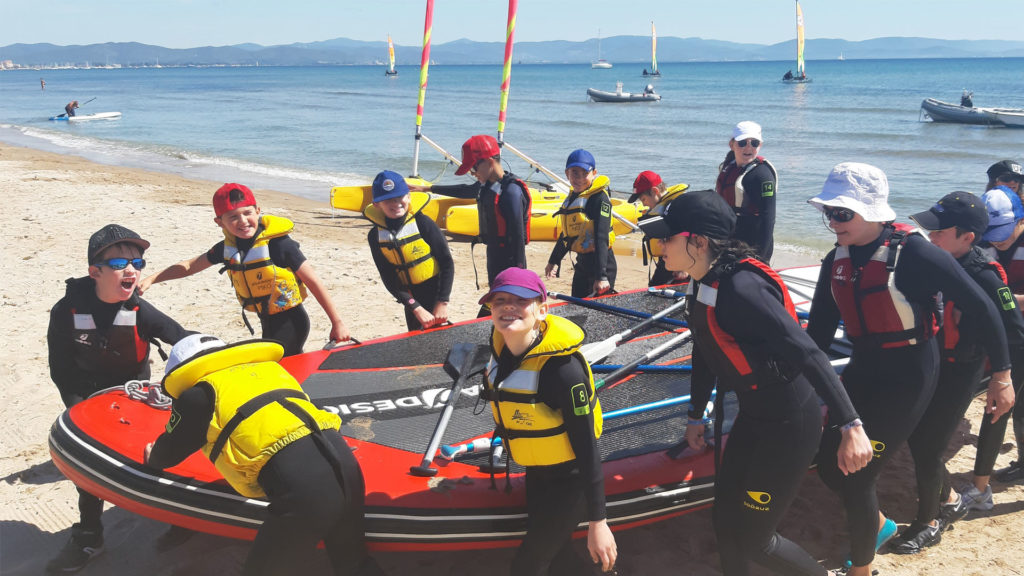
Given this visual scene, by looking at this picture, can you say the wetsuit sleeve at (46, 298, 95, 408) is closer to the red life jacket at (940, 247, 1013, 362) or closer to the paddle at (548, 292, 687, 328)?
the paddle at (548, 292, 687, 328)

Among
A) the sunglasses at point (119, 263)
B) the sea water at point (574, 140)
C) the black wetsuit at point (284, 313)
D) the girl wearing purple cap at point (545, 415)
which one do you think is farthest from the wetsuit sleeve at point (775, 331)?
the sea water at point (574, 140)

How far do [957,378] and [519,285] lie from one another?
6.16 feet

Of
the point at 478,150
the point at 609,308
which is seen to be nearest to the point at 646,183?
the point at 609,308

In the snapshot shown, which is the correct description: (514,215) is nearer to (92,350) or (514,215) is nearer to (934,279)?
(92,350)

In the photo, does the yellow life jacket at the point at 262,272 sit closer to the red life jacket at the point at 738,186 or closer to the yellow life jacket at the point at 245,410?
the yellow life jacket at the point at 245,410

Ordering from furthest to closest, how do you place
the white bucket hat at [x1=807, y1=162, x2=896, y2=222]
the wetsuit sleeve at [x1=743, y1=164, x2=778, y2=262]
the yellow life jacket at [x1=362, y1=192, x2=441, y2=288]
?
the wetsuit sleeve at [x1=743, y1=164, x2=778, y2=262], the yellow life jacket at [x1=362, y1=192, x2=441, y2=288], the white bucket hat at [x1=807, y1=162, x2=896, y2=222]

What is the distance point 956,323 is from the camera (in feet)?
9.80

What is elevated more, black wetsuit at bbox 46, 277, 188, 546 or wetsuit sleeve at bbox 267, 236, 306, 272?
wetsuit sleeve at bbox 267, 236, 306, 272

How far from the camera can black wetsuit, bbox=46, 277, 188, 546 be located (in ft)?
10.8

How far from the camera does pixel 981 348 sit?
2.93 metres

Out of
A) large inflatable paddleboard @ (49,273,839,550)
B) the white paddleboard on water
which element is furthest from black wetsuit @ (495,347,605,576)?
the white paddleboard on water

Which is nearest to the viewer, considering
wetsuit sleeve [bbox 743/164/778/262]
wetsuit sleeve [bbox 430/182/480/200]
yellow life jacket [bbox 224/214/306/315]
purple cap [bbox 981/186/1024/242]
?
purple cap [bbox 981/186/1024/242]

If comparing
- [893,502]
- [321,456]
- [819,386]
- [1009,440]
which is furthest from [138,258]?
[1009,440]

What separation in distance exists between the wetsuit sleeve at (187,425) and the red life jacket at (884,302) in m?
2.16
